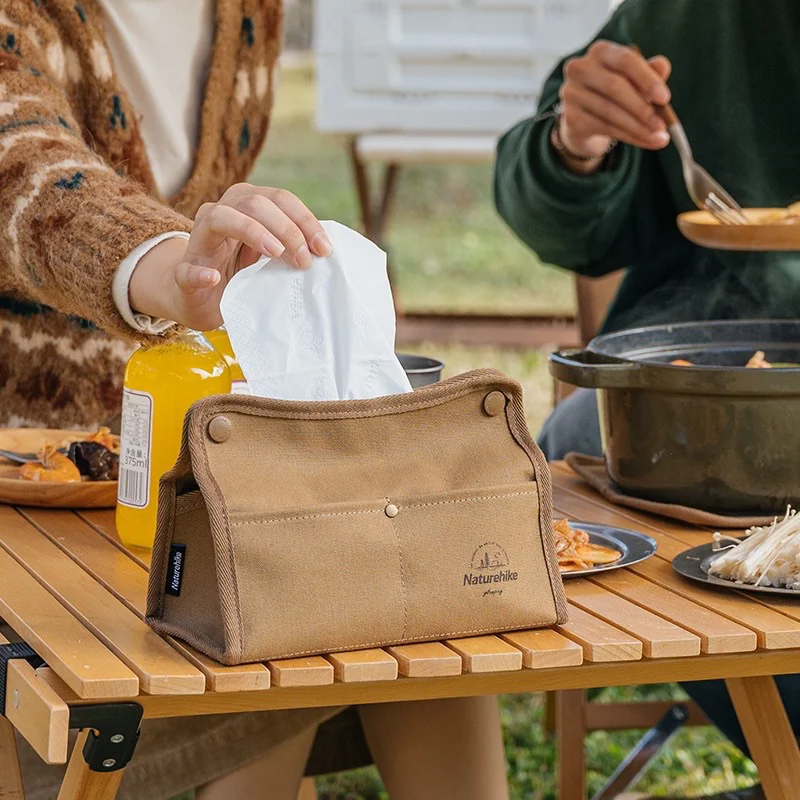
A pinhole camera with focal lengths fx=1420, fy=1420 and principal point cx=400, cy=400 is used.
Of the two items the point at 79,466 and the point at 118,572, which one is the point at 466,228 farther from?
the point at 118,572

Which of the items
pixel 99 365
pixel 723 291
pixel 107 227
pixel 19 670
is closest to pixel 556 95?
pixel 723 291

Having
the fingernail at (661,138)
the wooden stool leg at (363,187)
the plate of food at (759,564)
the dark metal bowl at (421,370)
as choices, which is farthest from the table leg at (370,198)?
the plate of food at (759,564)

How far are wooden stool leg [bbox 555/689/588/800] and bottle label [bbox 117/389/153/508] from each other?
1016 mm

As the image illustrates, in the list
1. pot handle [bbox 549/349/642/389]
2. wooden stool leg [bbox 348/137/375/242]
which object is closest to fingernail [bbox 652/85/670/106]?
pot handle [bbox 549/349/642/389]

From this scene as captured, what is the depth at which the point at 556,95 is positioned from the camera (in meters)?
2.48

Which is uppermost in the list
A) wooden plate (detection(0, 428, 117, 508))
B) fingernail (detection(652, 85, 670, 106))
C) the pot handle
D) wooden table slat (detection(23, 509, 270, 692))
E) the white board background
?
the white board background

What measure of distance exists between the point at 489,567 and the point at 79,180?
0.62 m

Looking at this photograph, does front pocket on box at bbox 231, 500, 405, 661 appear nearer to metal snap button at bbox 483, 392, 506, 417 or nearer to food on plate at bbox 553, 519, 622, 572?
metal snap button at bbox 483, 392, 506, 417

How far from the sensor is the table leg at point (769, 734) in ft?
4.45

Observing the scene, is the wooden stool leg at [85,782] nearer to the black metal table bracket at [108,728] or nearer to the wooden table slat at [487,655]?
the black metal table bracket at [108,728]

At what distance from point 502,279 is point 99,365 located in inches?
235

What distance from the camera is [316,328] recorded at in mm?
1119

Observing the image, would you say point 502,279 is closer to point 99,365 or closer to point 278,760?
point 99,365

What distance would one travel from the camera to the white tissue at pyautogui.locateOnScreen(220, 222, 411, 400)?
1.11 m
